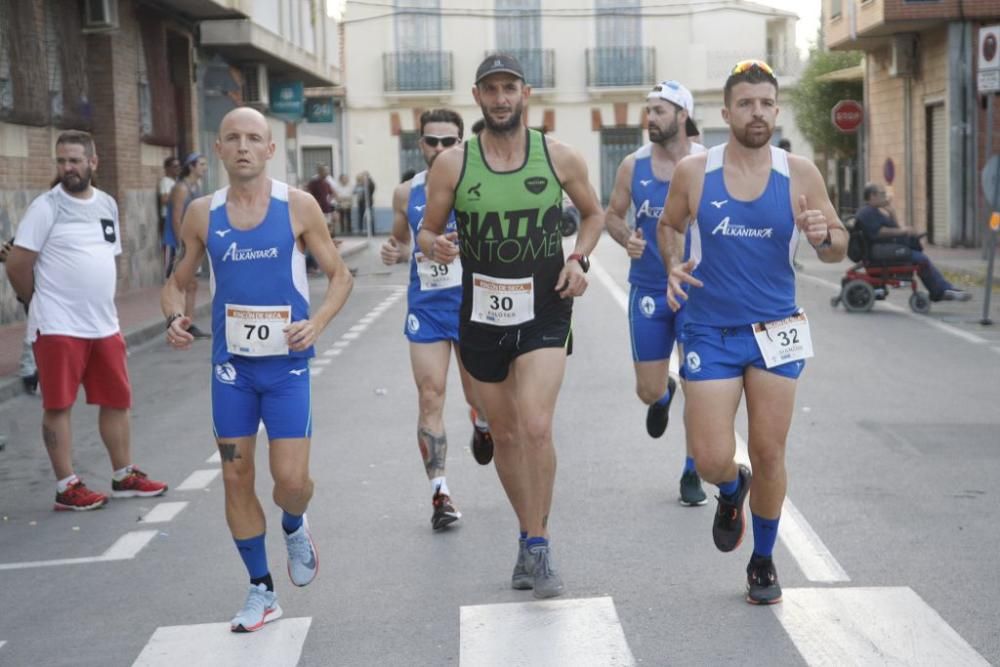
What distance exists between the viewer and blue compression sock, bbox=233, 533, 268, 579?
245 inches

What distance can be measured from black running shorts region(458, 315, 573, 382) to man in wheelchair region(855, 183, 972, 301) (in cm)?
1348

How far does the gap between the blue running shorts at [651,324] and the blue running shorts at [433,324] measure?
36.7 inches

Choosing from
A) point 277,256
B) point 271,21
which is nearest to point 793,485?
point 277,256

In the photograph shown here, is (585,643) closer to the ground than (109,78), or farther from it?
closer to the ground

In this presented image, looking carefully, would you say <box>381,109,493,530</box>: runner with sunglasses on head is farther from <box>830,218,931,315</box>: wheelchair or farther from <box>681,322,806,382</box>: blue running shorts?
<box>830,218,931,315</box>: wheelchair

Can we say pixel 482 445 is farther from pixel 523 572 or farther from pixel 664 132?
pixel 523 572

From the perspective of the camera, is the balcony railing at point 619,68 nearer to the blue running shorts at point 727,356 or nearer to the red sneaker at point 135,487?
the red sneaker at point 135,487

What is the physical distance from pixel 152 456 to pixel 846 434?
437 cm

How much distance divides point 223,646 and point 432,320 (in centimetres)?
261

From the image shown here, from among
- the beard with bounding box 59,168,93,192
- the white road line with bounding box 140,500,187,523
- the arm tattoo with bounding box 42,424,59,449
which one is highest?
the beard with bounding box 59,168,93,192

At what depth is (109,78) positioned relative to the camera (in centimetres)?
2478

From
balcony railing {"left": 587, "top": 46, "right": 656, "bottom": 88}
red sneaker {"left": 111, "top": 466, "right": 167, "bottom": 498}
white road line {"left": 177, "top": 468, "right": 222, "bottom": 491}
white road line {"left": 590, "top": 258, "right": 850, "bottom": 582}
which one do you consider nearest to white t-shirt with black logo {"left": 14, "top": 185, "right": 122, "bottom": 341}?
Answer: red sneaker {"left": 111, "top": 466, "right": 167, "bottom": 498}

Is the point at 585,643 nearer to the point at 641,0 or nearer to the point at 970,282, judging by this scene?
the point at 970,282

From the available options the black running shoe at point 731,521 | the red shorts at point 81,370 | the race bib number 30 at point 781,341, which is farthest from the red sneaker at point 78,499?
the race bib number 30 at point 781,341
